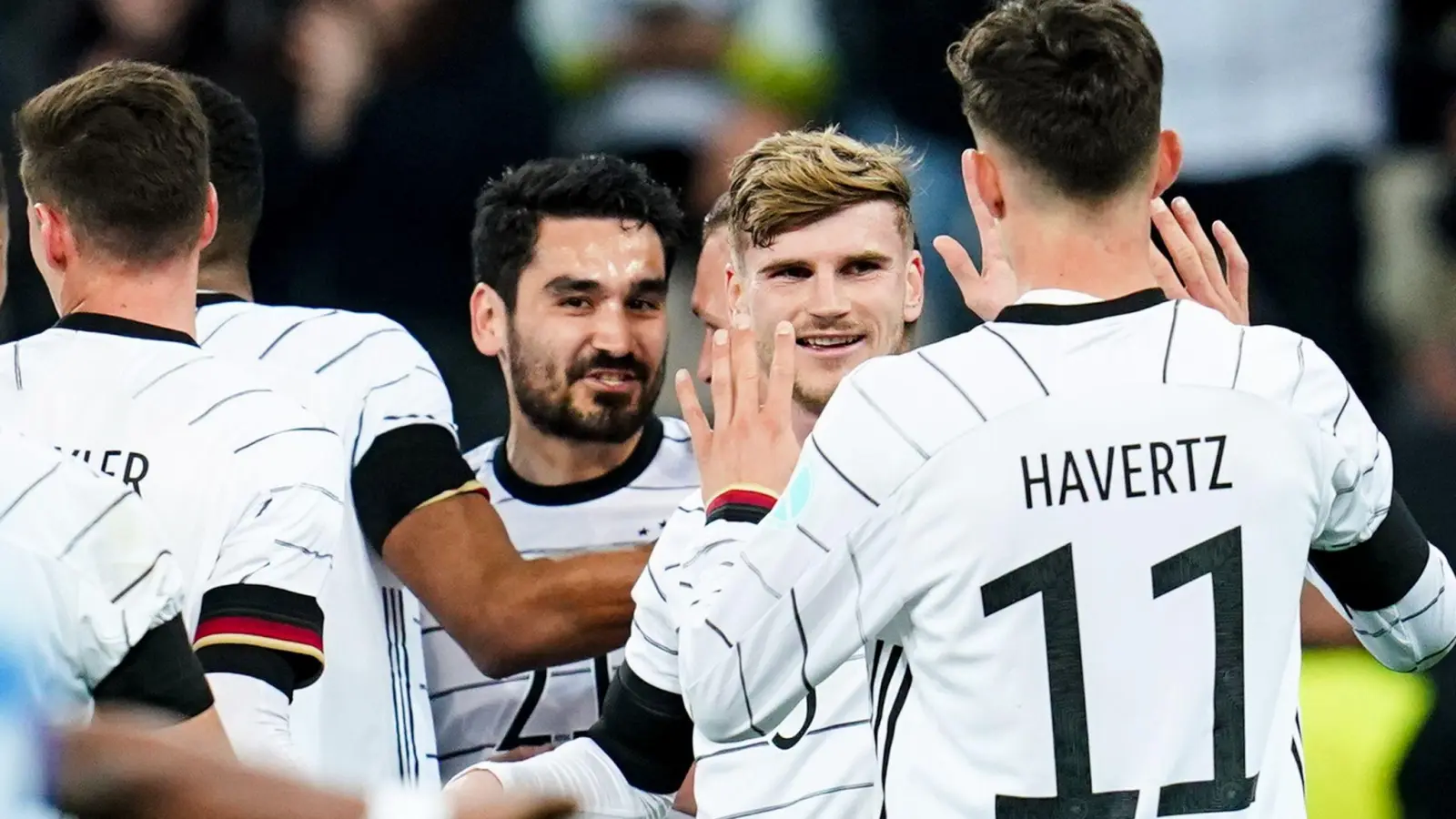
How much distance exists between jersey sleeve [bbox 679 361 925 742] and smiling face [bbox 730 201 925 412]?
111 cm

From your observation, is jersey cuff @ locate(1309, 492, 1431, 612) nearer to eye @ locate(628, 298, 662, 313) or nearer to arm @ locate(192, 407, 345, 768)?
arm @ locate(192, 407, 345, 768)

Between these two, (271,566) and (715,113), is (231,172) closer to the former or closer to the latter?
(271,566)

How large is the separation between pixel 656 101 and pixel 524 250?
2.90 metres

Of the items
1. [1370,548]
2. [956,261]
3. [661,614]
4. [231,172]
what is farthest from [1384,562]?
[231,172]

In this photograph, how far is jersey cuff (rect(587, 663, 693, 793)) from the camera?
144 inches

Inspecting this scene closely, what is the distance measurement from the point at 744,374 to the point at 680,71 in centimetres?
461

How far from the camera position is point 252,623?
11.4 ft

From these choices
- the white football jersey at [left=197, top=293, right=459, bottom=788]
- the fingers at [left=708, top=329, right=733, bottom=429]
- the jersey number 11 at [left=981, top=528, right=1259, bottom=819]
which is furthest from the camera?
the white football jersey at [left=197, top=293, right=459, bottom=788]

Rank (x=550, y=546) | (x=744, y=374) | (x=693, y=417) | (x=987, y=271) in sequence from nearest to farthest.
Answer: (x=987, y=271), (x=744, y=374), (x=693, y=417), (x=550, y=546)

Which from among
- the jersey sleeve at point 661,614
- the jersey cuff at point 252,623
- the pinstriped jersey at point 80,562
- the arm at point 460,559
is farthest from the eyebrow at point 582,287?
the pinstriped jersey at point 80,562

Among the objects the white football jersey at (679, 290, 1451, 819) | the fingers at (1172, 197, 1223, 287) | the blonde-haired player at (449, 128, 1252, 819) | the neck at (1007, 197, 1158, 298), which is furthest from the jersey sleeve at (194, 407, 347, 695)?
the fingers at (1172, 197, 1223, 287)

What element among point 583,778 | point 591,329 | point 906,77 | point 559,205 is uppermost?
point 906,77

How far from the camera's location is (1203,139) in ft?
24.3

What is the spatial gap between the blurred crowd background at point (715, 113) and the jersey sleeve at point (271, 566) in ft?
11.6
